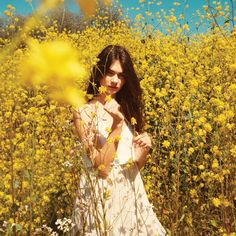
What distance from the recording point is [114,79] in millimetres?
1927

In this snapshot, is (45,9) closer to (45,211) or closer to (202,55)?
(45,211)

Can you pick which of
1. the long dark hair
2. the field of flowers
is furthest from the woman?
the field of flowers

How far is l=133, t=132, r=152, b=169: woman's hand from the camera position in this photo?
1.67m

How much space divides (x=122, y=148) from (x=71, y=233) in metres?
0.49

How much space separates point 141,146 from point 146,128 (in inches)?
28.4

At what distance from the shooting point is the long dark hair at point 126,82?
2.01 metres

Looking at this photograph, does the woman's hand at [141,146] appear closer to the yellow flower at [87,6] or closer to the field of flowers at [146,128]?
the field of flowers at [146,128]

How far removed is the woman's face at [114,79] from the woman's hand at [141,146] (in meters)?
0.31

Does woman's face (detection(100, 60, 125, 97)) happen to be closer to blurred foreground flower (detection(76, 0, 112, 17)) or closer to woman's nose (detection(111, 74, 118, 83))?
woman's nose (detection(111, 74, 118, 83))

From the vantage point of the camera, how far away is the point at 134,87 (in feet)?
6.91

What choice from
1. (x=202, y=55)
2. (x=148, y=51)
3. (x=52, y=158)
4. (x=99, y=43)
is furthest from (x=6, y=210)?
(x=99, y=43)

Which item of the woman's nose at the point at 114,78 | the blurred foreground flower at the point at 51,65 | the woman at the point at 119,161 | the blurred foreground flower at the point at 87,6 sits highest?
the woman's nose at the point at 114,78

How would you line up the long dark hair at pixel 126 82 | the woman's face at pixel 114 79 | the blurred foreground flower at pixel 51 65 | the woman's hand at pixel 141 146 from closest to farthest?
the blurred foreground flower at pixel 51 65 → the woman's hand at pixel 141 146 → the woman's face at pixel 114 79 → the long dark hair at pixel 126 82

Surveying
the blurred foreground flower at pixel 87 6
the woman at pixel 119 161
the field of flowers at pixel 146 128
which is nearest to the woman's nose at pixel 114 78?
the woman at pixel 119 161
